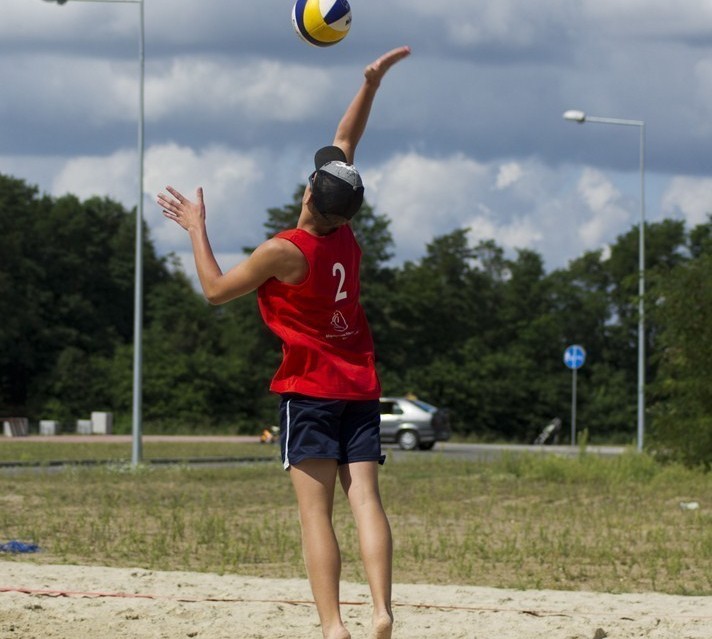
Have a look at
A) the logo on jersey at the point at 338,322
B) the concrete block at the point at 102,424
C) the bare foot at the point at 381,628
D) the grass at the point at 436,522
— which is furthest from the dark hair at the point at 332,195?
the concrete block at the point at 102,424

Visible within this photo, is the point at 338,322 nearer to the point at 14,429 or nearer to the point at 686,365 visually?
the point at 686,365

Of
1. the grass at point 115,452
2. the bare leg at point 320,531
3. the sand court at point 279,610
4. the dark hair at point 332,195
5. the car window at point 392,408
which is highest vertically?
the dark hair at point 332,195

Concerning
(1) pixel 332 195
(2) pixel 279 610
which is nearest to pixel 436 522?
(2) pixel 279 610

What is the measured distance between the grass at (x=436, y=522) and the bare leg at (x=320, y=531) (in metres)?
3.87

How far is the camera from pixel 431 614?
326 inches

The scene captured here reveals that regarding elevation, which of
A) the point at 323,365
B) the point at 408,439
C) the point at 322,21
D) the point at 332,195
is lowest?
the point at 408,439

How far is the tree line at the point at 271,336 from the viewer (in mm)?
63469

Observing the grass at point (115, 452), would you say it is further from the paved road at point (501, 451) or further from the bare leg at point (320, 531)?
the bare leg at point (320, 531)

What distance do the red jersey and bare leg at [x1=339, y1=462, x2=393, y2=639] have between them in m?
0.34

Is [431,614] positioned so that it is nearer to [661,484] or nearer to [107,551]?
[107,551]

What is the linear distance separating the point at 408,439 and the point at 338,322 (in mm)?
34262

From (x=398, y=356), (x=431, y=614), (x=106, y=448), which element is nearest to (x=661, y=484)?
(x=431, y=614)

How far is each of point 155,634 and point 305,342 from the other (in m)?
2.21

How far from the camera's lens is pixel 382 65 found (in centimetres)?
680
